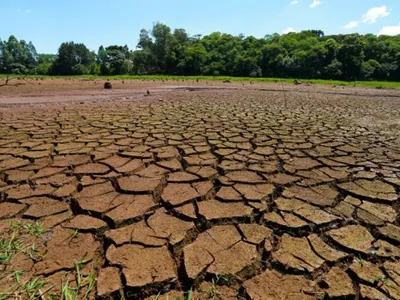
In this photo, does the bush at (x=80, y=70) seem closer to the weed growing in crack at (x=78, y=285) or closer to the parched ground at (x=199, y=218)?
the parched ground at (x=199, y=218)

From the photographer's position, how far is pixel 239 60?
4106 cm

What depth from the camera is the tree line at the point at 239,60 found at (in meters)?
36.6

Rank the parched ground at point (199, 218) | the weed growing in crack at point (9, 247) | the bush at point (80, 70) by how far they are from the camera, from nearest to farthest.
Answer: the parched ground at point (199, 218), the weed growing in crack at point (9, 247), the bush at point (80, 70)

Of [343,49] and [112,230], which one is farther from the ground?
[343,49]

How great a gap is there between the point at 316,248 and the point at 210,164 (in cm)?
149

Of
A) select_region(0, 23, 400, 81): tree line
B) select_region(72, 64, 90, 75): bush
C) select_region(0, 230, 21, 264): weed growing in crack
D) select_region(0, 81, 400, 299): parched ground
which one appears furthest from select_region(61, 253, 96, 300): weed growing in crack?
select_region(72, 64, 90, 75): bush

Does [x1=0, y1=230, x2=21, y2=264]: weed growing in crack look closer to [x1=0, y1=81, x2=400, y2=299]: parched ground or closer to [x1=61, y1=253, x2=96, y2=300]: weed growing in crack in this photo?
[x1=0, y1=81, x2=400, y2=299]: parched ground

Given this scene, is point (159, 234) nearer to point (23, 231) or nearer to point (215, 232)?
point (215, 232)

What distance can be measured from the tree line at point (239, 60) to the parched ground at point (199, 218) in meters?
36.7

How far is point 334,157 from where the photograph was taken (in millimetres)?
3191

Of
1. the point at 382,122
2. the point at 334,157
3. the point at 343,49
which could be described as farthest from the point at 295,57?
the point at 334,157

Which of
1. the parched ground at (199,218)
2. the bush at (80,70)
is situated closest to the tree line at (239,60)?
the bush at (80,70)

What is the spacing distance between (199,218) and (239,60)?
138 ft

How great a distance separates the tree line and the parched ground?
120 ft
